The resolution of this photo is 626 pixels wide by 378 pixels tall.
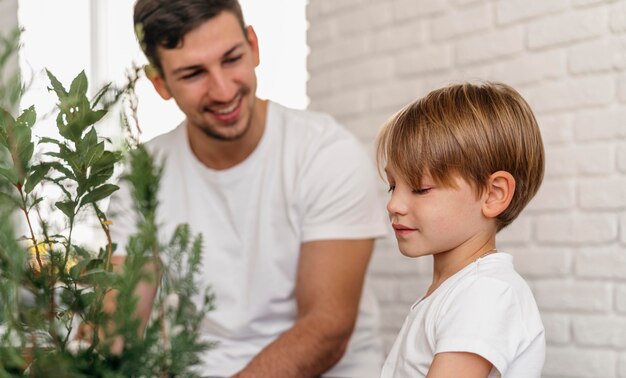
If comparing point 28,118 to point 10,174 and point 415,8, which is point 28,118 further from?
point 415,8

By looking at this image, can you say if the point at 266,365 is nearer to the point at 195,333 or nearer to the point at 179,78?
the point at 179,78

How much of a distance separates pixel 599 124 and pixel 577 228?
276mm

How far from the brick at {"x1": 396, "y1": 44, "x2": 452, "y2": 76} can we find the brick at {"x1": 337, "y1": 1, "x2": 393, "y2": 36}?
177 millimetres

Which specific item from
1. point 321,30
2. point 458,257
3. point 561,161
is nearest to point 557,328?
point 561,161

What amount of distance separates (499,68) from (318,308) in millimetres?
892

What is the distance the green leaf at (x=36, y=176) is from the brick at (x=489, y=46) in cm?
208

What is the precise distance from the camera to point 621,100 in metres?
2.28

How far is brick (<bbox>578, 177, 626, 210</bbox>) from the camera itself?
2283 mm

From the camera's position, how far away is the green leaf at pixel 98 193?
0.70 meters

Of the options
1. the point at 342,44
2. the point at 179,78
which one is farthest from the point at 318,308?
the point at 342,44

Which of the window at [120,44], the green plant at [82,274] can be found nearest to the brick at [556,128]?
the green plant at [82,274]

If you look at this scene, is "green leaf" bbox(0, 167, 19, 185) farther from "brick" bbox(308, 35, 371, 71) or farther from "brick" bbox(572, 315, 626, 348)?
"brick" bbox(308, 35, 371, 71)

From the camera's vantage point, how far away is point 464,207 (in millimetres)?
1585

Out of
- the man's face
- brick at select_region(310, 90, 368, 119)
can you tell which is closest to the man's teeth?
the man's face
